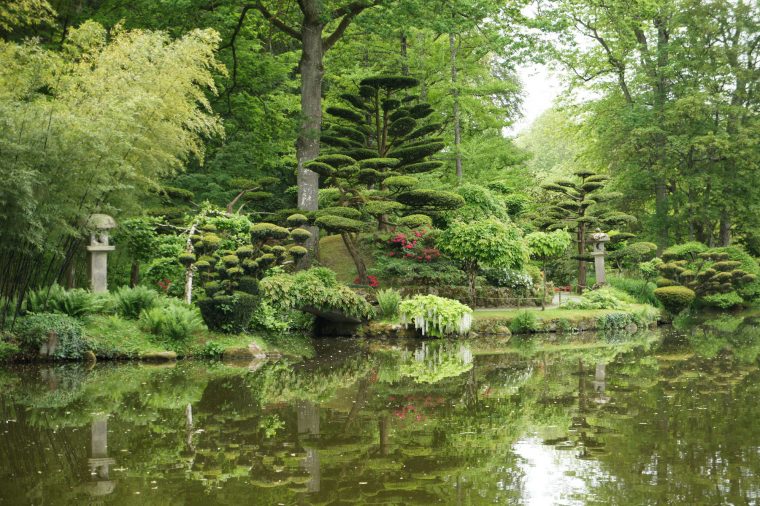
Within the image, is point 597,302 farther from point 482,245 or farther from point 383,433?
point 383,433

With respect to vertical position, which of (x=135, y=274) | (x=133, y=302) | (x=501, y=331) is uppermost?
(x=135, y=274)

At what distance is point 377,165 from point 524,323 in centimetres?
519

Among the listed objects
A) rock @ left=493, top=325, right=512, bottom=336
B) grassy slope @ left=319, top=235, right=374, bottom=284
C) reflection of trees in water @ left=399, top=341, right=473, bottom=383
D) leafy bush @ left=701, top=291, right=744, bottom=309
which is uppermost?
grassy slope @ left=319, top=235, right=374, bottom=284

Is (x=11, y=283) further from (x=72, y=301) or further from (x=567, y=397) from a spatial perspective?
(x=567, y=397)

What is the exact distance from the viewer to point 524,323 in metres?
16.5

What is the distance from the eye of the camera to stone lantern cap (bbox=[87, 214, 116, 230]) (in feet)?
41.6

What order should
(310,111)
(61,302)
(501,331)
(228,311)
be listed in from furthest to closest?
(310,111)
(501,331)
(228,311)
(61,302)

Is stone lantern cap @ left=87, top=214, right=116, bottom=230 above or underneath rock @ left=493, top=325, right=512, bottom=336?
above

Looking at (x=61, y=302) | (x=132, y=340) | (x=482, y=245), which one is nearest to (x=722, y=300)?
(x=482, y=245)

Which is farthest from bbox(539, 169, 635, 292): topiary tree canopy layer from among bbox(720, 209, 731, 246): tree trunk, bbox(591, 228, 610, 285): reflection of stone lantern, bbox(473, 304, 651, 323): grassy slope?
bbox(720, 209, 731, 246): tree trunk

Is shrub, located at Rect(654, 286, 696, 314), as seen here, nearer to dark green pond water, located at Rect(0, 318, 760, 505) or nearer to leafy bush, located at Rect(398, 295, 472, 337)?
leafy bush, located at Rect(398, 295, 472, 337)

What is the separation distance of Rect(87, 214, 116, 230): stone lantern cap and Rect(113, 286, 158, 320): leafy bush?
1172 mm

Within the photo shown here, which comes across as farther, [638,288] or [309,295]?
[638,288]

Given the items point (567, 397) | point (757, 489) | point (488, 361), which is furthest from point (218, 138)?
point (757, 489)
